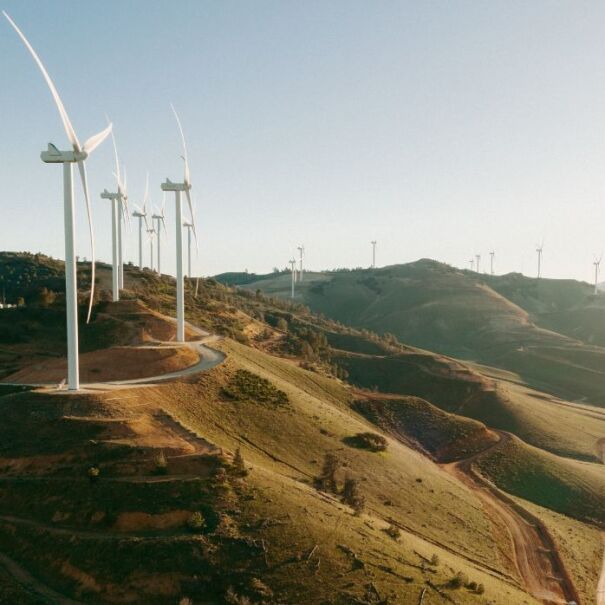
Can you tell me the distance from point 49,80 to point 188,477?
1108 inches

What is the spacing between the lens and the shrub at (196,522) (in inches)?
1362

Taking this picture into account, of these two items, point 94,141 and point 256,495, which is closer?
point 256,495

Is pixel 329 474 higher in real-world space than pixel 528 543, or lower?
higher

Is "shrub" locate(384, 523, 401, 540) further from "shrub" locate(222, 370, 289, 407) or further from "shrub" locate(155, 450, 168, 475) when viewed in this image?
"shrub" locate(222, 370, 289, 407)

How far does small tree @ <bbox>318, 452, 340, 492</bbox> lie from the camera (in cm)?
4953

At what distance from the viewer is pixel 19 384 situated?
190ft

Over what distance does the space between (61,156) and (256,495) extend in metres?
30.0

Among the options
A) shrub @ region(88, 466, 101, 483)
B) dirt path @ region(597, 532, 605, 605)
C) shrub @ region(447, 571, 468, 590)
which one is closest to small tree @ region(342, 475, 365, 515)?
shrub @ region(447, 571, 468, 590)

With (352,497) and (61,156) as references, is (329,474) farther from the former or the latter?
(61,156)

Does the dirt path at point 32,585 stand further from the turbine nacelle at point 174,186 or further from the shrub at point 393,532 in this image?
the turbine nacelle at point 174,186

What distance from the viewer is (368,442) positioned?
6594 centimetres

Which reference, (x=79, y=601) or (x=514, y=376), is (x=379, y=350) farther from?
(x=79, y=601)

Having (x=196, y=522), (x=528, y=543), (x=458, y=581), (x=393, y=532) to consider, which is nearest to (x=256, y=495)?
(x=196, y=522)

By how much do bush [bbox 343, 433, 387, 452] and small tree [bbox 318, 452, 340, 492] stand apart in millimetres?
8419
